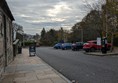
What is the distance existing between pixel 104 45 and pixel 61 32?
65.1m

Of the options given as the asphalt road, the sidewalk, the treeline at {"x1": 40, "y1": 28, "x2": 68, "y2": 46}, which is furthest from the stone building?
the treeline at {"x1": 40, "y1": 28, "x2": 68, "y2": 46}

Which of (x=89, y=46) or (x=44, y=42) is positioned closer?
(x=89, y=46)

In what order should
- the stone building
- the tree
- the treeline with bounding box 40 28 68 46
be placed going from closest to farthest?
the stone building
the tree
the treeline with bounding box 40 28 68 46

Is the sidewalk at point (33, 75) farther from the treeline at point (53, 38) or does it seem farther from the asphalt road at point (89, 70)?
the treeline at point (53, 38)

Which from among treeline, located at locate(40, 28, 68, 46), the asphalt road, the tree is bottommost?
the asphalt road

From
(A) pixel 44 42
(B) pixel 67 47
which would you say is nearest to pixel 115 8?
(B) pixel 67 47

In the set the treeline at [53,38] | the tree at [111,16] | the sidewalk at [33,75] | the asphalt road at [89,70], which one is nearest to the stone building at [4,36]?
the sidewalk at [33,75]

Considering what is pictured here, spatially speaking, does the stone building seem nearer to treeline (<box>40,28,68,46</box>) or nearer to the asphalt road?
the asphalt road

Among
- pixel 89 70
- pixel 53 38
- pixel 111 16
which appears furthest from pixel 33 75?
pixel 53 38

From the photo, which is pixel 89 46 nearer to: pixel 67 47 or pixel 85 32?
pixel 67 47

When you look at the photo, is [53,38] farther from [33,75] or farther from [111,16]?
[33,75]

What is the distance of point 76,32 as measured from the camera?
225 ft

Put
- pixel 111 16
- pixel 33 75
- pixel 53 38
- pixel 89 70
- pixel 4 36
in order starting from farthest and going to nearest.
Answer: pixel 53 38
pixel 111 16
pixel 4 36
pixel 89 70
pixel 33 75

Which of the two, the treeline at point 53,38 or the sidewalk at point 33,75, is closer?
the sidewalk at point 33,75
